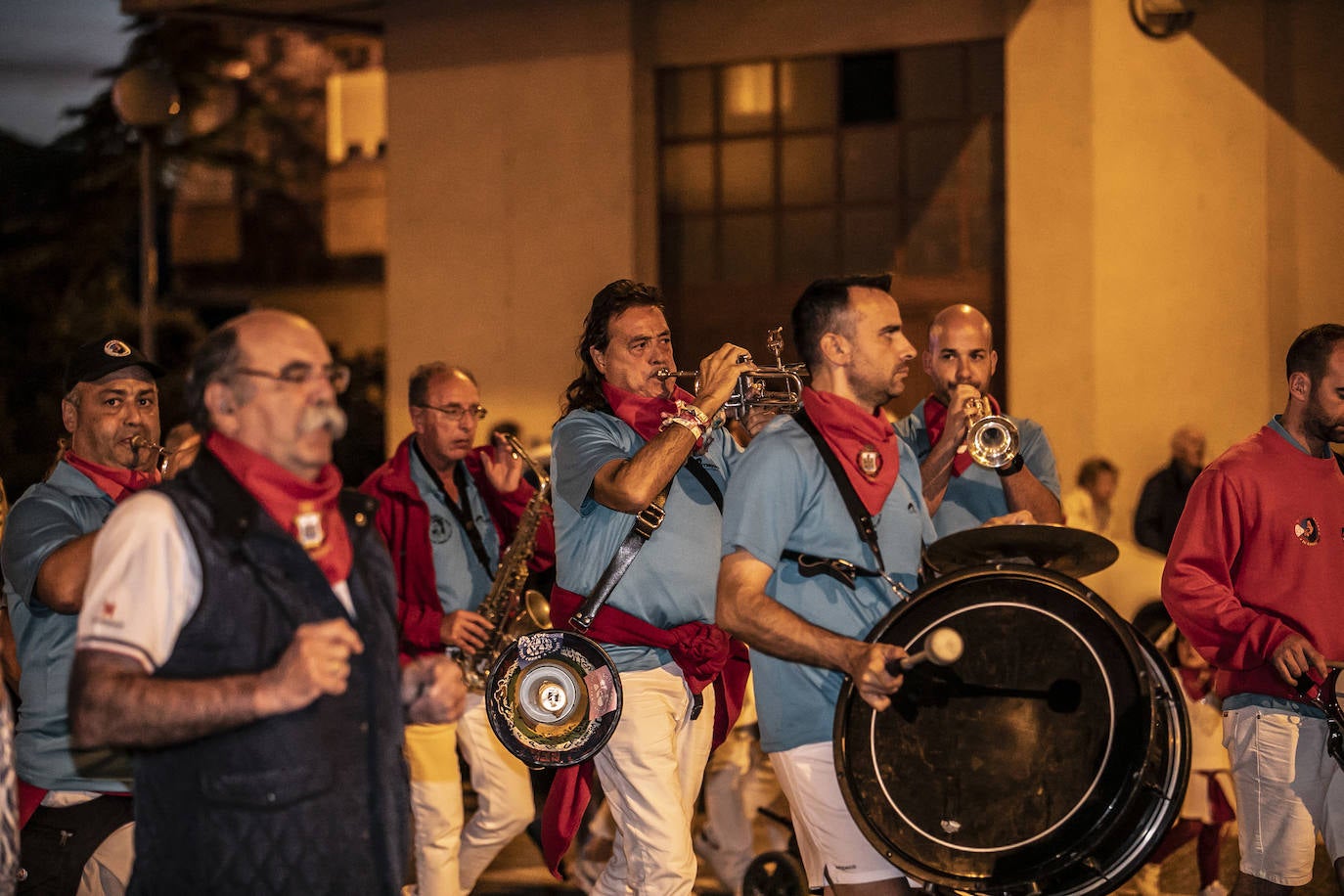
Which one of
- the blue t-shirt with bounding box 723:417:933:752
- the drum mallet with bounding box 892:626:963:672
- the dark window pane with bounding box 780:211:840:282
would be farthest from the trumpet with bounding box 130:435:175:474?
the dark window pane with bounding box 780:211:840:282

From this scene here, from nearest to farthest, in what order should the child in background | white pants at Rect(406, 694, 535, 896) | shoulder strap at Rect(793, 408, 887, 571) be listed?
1. shoulder strap at Rect(793, 408, 887, 571)
2. white pants at Rect(406, 694, 535, 896)
3. the child in background

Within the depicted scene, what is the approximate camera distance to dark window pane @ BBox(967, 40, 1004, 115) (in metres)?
12.9

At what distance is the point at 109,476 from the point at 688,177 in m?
9.09

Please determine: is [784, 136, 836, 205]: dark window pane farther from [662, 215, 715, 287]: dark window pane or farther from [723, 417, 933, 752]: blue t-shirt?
[723, 417, 933, 752]: blue t-shirt

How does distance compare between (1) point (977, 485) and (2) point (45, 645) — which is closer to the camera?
(2) point (45, 645)

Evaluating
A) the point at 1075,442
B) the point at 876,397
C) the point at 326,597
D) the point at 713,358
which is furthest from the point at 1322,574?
the point at 1075,442

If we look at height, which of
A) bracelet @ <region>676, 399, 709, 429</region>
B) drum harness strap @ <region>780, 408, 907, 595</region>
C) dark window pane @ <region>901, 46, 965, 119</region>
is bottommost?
drum harness strap @ <region>780, 408, 907, 595</region>

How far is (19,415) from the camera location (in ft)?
72.6

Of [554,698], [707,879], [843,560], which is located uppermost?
[843,560]

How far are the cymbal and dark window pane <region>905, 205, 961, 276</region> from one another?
8.66m

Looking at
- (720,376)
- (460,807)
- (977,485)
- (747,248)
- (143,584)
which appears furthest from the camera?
(747,248)

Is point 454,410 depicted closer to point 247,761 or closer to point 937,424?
point 937,424

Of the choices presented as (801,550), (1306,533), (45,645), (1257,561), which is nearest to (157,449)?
(45,645)

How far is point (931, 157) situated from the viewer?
13.2 m
